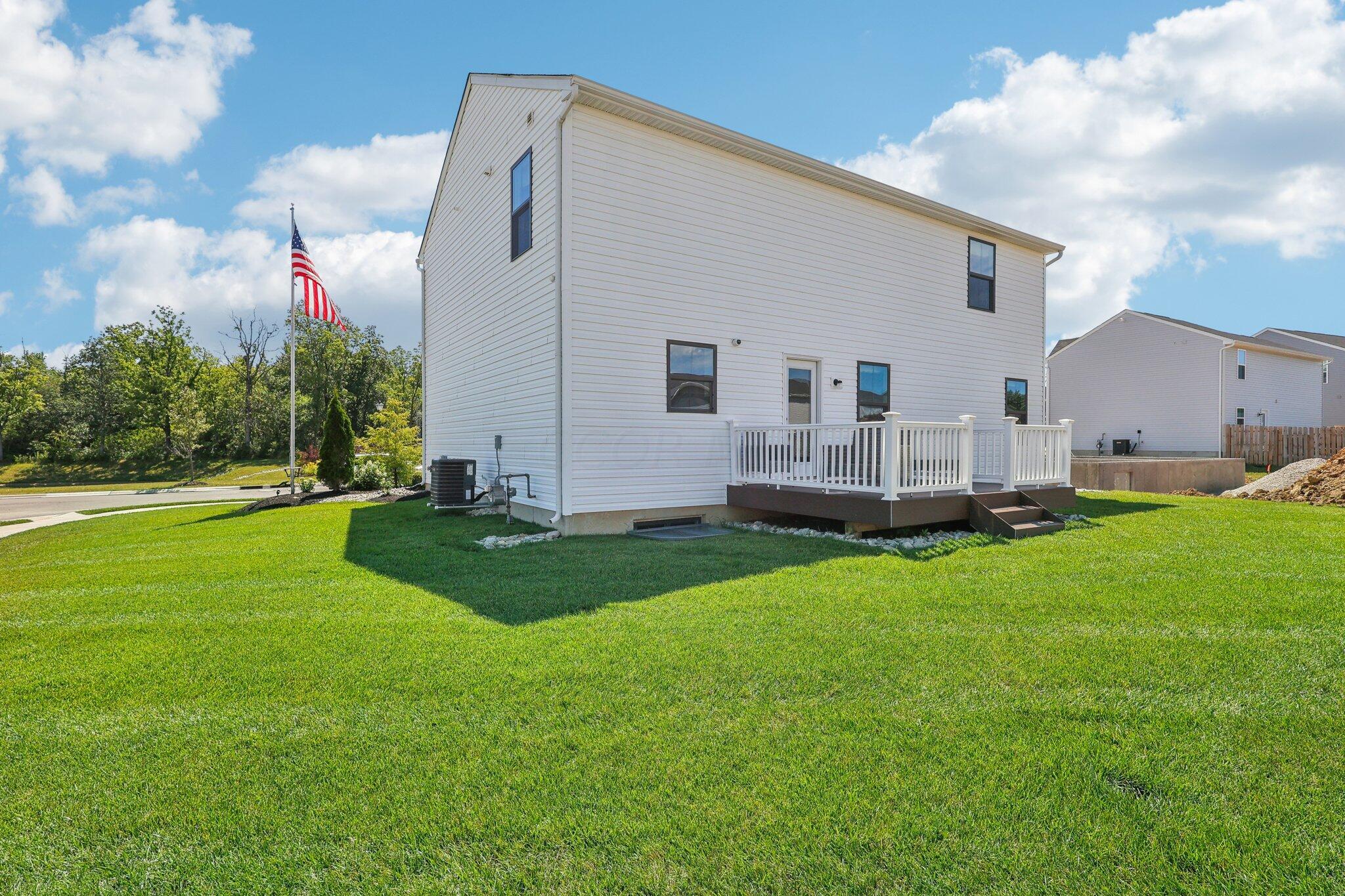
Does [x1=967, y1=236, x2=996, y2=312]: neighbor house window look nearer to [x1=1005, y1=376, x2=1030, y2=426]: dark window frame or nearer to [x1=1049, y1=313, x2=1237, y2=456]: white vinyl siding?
[x1=1005, y1=376, x2=1030, y2=426]: dark window frame

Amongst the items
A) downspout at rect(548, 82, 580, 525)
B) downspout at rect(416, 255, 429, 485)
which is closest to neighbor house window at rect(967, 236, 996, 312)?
downspout at rect(548, 82, 580, 525)

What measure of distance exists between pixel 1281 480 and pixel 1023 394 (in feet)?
17.2

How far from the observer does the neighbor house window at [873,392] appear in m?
10.6

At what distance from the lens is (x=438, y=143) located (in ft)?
43.2

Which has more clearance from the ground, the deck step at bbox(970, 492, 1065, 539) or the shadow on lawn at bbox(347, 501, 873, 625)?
the deck step at bbox(970, 492, 1065, 539)

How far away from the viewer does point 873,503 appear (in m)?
7.16

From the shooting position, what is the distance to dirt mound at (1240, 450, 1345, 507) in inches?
411

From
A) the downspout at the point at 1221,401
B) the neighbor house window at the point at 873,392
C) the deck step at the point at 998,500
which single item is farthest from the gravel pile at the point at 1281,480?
the downspout at the point at 1221,401

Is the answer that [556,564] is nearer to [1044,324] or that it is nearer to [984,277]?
[984,277]

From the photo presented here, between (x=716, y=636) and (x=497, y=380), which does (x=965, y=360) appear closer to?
(x=497, y=380)

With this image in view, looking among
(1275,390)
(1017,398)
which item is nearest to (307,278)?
(1017,398)

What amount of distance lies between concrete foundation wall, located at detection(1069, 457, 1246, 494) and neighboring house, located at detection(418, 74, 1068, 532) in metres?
5.08

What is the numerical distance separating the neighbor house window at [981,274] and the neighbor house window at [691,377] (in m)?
6.33

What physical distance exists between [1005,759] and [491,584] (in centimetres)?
409
